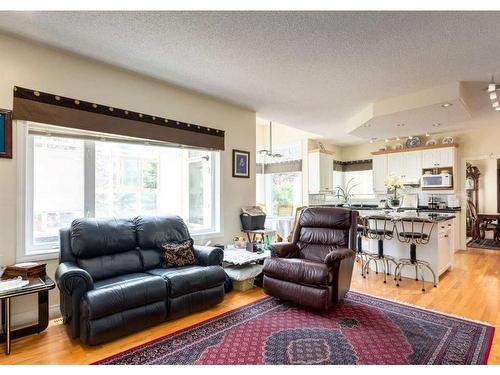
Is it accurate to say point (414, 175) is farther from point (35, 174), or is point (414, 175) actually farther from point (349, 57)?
point (35, 174)

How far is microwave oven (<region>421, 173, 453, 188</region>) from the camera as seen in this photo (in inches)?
243

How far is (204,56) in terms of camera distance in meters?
2.93

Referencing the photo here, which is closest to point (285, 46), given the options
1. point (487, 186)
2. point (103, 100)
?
point (103, 100)

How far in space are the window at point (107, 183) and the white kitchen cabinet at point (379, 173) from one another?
185 inches

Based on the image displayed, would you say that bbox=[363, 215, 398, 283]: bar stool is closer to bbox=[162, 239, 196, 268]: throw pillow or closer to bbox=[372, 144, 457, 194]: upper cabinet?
bbox=[162, 239, 196, 268]: throw pillow

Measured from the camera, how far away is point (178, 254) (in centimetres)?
315

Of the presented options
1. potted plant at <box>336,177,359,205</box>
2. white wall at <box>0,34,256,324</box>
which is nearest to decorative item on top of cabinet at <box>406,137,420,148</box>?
potted plant at <box>336,177,359,205</box>

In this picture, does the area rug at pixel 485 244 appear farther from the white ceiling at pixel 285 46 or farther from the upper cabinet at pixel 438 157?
the white ceiling at pixel 285 46

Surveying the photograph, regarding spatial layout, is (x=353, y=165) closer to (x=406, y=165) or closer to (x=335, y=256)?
(x=406, y=165)

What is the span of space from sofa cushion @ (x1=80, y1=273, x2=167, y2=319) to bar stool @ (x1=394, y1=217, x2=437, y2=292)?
3161 mm

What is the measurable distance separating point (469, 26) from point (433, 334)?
8.57ft

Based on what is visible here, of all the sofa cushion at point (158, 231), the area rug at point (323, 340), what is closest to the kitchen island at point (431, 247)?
the area rug at point (323, 340)

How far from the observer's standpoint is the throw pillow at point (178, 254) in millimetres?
3102

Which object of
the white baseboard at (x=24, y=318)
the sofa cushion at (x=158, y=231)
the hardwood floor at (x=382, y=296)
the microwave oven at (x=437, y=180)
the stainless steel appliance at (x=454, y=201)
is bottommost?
the hardwood floor at (x=382, y=296)
